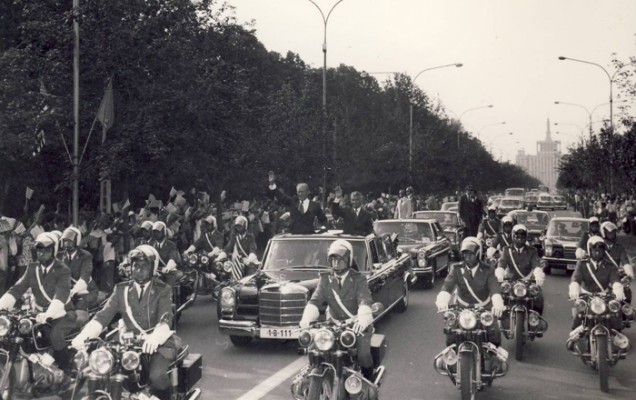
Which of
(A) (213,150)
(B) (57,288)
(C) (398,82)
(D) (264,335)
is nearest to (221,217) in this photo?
(A) (213,150)

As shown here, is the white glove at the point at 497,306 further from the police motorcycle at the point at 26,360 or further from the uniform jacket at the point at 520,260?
the police motorcycle at the point at 26,360

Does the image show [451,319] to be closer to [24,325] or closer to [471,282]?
[471,282]

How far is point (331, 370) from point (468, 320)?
184 cm

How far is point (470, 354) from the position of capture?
7867mm

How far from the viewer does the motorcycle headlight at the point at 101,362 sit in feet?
19.4

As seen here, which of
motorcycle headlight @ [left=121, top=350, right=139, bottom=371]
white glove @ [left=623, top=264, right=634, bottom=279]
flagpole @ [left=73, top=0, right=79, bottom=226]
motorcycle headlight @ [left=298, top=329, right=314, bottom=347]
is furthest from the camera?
flagpole @ [left=73, top=0, right=79, bottom=226]

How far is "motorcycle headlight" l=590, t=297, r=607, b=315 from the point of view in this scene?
9016 millimetres

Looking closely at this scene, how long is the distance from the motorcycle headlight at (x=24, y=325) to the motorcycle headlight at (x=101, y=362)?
1.83 meters

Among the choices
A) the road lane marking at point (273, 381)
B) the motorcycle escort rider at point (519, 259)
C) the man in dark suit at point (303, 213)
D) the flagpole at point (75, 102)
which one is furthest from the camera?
the flagpole at point (75, 102)

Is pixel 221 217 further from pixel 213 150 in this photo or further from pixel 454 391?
pixel 454 391

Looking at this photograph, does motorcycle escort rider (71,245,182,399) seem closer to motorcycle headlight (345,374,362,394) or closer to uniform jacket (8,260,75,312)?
motorcycle headlight (345,374,362,394)

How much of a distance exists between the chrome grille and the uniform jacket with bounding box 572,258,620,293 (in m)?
3.30

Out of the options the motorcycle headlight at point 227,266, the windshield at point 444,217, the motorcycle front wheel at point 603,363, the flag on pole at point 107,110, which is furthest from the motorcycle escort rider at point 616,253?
the windshield at point 444,217

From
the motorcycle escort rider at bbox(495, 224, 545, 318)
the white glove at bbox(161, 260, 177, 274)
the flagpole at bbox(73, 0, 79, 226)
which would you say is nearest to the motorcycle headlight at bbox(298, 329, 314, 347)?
the motorcycle escort rider at bbox(495, 224, 545, 318)
